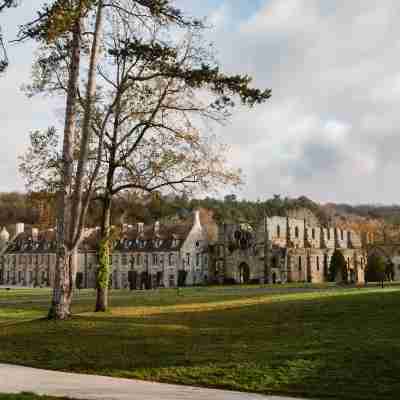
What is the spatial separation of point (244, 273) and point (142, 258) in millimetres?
13783

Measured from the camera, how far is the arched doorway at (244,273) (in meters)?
74.9

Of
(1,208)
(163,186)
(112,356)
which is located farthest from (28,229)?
(112,356)

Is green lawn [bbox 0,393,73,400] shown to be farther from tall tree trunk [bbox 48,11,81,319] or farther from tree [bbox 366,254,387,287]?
tree [bbox 366,254,387,287]

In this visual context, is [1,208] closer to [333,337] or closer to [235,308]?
[235,308]

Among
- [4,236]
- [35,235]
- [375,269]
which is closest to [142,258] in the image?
[35,235]

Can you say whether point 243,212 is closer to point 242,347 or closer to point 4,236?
point 4,236

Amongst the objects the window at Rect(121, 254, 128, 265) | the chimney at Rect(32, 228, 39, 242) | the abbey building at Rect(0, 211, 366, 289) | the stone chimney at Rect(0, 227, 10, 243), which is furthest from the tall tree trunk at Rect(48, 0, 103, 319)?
the stone chimney at Rect(0, 227, 10, 243)

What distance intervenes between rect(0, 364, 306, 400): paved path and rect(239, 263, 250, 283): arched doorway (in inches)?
2513

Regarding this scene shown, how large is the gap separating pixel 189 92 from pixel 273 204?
98.8 meters

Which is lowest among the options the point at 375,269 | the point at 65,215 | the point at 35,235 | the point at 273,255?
the point at 375,269

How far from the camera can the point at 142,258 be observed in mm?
80688

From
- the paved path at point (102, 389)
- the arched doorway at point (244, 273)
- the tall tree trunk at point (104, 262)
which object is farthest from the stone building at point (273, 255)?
the paved path at point (102, 389)

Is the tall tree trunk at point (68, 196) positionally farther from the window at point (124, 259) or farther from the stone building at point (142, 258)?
the window at point (124, 259)

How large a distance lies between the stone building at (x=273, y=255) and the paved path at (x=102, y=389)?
61233mm
